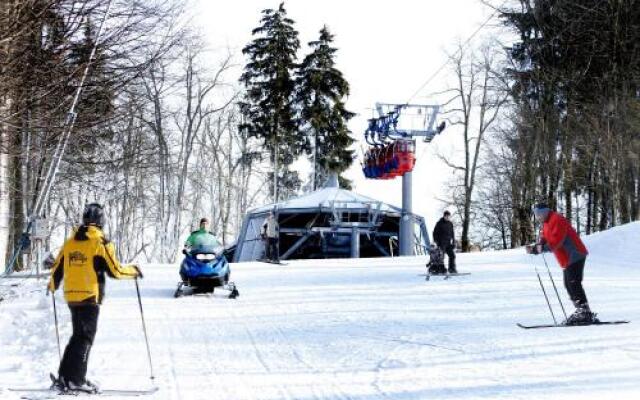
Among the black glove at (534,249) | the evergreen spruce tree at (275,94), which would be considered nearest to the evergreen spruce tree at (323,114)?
the evergreen spruce tree at (275,94)

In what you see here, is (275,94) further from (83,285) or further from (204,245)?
(83,285)

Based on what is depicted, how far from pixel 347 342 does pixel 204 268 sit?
18.2ft

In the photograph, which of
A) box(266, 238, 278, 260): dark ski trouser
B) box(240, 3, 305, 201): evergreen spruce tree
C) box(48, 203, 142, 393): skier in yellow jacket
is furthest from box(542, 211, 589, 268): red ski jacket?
box(240, 3, 305, 201): evergreen spruce tree

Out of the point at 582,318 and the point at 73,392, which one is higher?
the point at 582,318

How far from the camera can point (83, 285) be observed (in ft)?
22.4

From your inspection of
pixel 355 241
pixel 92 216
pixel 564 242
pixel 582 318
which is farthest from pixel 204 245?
pixel 355 241

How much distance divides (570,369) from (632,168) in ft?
89.7

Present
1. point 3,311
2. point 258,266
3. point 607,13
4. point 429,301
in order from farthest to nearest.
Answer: point 607,13, point 258,266, point 429,301, point 3,311

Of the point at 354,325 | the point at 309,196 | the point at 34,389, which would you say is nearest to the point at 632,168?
the point at 309,196

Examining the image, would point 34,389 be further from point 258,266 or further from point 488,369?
point 258,266

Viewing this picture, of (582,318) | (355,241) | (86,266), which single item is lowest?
(582,318)

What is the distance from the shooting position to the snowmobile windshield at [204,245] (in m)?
14.7

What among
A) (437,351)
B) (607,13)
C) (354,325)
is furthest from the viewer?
(607,13)

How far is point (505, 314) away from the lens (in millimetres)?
11930
